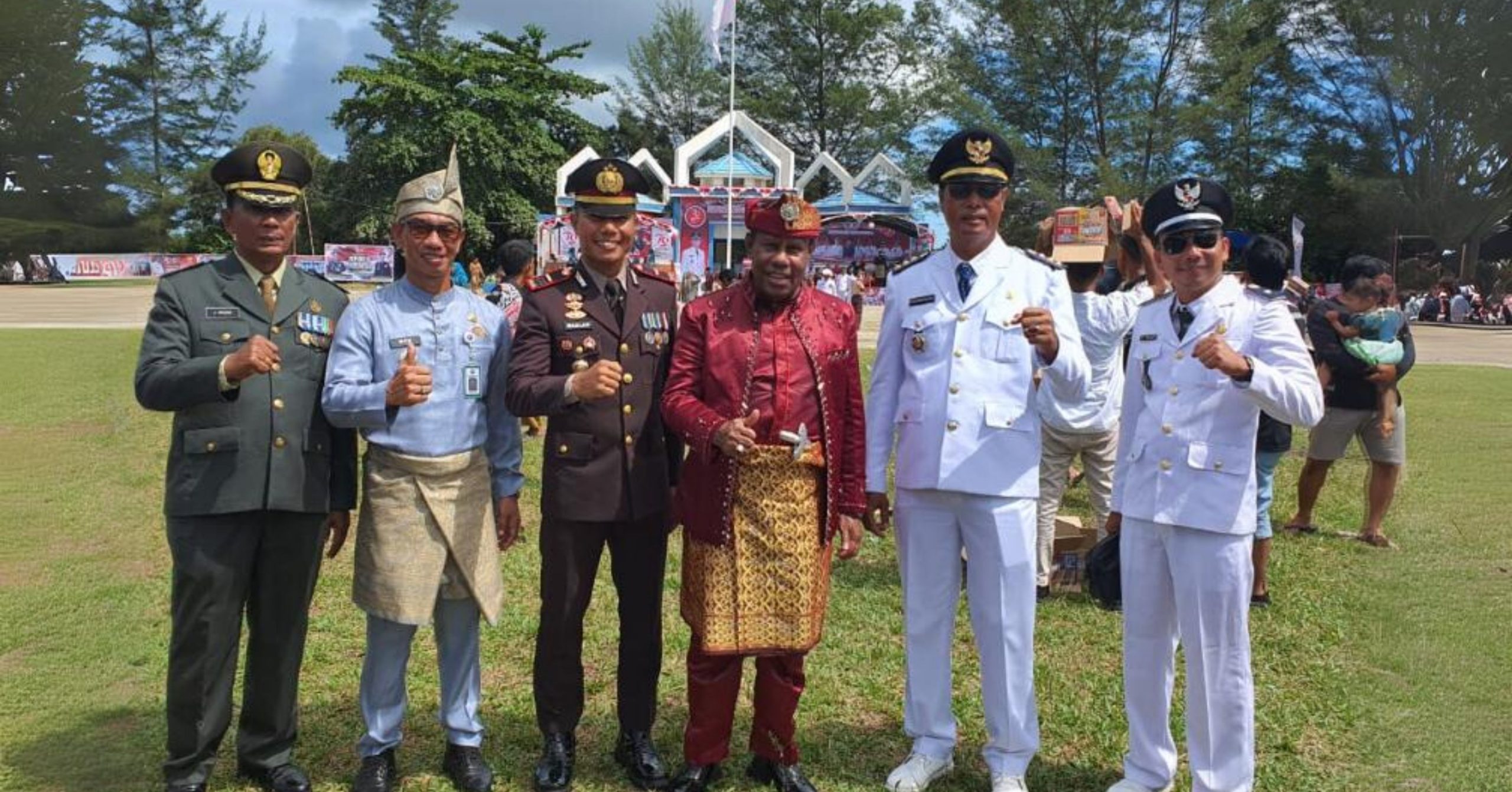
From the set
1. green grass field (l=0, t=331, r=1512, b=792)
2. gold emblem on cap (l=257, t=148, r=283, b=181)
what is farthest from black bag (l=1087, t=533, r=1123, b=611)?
gold emblem on cap (l=257, t=148, r=283, b=181)

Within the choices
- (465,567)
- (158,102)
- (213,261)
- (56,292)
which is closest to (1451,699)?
(465,567)

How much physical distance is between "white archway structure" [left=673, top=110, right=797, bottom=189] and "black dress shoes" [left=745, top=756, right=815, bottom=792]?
3410cm

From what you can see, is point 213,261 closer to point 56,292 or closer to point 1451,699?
point 1451,699

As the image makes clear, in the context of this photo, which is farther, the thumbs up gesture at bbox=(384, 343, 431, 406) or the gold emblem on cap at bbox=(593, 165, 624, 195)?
the gold emblem on cap at bbox=(593, 165, 624, 195)

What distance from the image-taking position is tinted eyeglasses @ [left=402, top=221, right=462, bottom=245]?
3.59 metres

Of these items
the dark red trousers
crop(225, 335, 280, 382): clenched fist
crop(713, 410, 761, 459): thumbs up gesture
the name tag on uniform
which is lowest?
the dark red trousers

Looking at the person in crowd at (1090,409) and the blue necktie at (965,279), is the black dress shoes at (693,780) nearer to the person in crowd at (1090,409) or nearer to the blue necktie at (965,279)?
the blue necktie at (965,279)

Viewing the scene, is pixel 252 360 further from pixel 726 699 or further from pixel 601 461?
pixel 726 699

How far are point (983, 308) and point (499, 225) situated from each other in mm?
45932

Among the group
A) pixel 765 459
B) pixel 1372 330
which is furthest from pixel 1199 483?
pixel 1372 330

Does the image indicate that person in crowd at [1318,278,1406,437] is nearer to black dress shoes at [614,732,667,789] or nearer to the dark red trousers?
the dark red trousers

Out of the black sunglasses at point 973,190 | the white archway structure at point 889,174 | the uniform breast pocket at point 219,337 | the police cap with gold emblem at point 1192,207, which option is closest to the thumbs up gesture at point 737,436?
the black sunglasses at point 973,190

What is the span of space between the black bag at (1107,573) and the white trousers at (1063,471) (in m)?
1.96

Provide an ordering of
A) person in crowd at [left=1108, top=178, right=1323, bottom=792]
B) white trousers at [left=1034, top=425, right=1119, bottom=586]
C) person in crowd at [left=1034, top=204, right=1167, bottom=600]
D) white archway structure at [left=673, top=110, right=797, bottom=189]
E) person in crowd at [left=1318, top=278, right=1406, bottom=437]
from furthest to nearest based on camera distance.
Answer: white archway structure at [left=673, top=110, right=797, bottom=189]
person in crowd at [left=1318, top=278, right=1406, bottom=437]
white trousers at [left=1034, top=425, right=1119, bottom=586]
person in crowd at [left=1034, top=204, right=1167, bottom=600]
person in crowd at [left=1108, top=178, right=1323, bottom=792]
